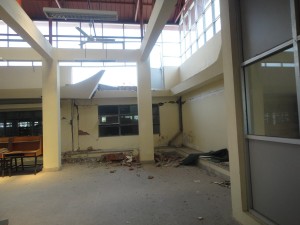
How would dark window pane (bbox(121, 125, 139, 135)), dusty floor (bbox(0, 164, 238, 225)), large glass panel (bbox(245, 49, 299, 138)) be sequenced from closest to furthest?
large glass panel (bbox(245, 49, 299, 138))
dusty floor (bbox(0, 164, 238, 225))
dark window pane (bbox(121, 125, 139, 135))

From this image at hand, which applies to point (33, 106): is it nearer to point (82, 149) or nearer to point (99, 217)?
point (82, 149)

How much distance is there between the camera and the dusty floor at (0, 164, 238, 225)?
10.3 feet

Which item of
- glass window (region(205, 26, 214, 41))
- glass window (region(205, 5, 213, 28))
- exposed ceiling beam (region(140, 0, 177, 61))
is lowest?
exposed ceiling beam (region(140, 0, 177, 61))

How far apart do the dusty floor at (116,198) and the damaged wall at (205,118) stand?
148cm

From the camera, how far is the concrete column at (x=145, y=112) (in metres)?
7.20

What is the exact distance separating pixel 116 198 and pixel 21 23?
3.61m

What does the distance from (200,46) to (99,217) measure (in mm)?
6514

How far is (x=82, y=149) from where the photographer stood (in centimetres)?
934

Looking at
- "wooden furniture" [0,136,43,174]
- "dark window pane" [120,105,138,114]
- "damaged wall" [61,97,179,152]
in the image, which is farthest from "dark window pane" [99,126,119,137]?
"wooden furniture" [0,136,43,174]

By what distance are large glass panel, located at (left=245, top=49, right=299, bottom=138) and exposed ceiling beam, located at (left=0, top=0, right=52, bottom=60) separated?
3.79 m

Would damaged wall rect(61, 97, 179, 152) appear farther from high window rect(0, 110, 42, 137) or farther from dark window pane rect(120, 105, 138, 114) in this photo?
high window rect(0, 110, 42, 137)

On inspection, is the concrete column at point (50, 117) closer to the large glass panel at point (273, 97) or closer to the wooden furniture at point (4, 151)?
the wooden furniture at point (4, 151)

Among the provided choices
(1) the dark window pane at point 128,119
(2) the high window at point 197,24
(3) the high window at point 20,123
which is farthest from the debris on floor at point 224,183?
(3) the high window at point 20,123

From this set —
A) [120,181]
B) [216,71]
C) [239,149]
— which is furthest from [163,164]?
[239,149]
